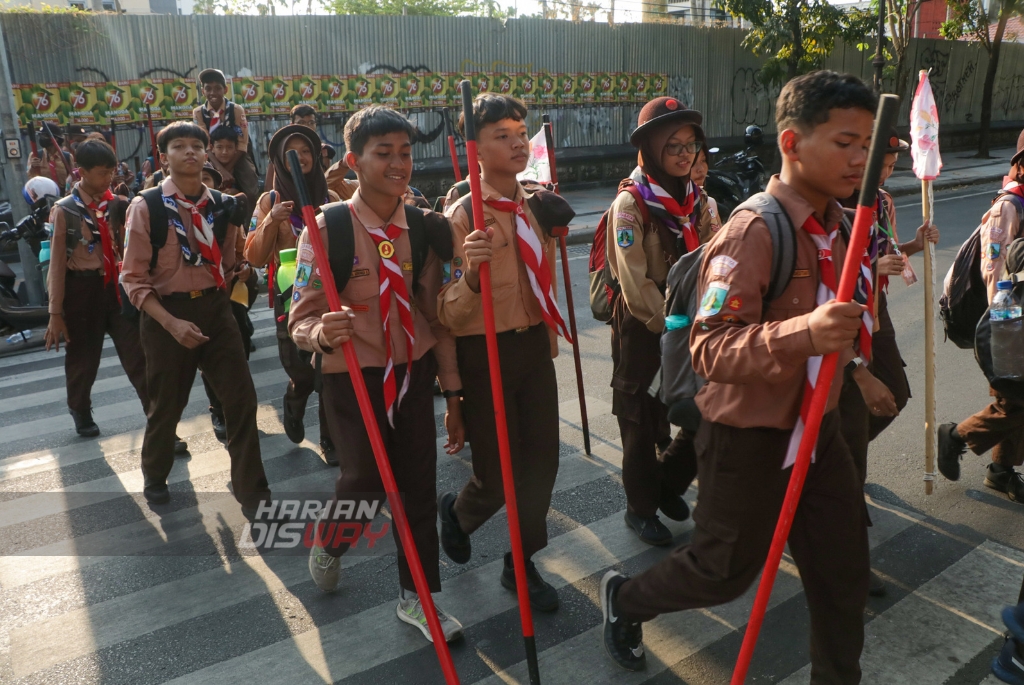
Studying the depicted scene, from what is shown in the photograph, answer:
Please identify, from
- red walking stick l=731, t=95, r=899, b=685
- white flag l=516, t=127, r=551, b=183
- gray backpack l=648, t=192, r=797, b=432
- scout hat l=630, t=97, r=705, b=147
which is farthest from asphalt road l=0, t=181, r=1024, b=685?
scout hat l=630, t=97, r=705, b=147

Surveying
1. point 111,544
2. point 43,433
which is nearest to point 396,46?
point 43,433

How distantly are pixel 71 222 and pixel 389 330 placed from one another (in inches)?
131

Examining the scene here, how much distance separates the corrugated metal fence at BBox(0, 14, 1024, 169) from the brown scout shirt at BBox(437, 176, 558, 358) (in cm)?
1071

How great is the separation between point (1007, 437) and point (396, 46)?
45.6ft

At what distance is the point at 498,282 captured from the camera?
3.25 meters

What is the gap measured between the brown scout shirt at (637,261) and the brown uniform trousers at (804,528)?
3.50 feet

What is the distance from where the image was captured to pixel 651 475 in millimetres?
3867

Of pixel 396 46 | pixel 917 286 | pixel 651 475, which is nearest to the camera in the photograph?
pixel 651 475

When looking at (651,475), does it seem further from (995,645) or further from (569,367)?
(569,367)

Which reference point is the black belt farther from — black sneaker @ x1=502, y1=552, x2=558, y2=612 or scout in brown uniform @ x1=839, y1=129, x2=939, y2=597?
scout in brown uniform @ x1=839, y1=129, x2=939, y2=597

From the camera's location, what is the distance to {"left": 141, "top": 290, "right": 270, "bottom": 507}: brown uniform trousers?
167 inches

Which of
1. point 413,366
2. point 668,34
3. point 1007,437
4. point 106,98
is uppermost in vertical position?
point 668,34

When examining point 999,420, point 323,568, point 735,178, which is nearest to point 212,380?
point 323,568

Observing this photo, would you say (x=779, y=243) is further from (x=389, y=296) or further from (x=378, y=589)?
(x=378, y=589)
